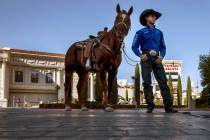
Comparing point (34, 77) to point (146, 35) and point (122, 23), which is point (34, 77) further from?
point (146, 35)

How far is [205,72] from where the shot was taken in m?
54.2

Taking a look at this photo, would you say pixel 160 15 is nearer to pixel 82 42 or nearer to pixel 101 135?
pixel 82 42

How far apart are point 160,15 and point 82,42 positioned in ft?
11.1

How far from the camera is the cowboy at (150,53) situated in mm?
7734

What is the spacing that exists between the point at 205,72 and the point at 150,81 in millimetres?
47701

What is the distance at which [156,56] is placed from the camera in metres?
7.77

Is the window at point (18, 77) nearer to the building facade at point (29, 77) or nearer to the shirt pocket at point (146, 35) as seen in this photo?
the building facade at point (29, 77)

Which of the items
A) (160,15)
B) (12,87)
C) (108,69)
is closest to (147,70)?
(160,15)

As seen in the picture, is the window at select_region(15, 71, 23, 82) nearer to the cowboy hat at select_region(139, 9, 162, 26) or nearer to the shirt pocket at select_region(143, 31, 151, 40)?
the cowboy hat at select_region(139, 9, 162, 26)

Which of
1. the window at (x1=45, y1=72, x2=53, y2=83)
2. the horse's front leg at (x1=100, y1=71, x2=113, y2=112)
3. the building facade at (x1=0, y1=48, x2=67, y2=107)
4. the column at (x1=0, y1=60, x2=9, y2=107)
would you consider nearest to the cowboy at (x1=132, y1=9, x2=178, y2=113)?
the horse's front leg at (x1=100, y1=71, x2=113, y2=112)

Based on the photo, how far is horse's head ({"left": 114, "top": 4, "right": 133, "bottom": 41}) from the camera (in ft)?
30.8

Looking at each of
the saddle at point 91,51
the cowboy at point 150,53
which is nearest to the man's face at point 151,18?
the cowboy at point 150,53

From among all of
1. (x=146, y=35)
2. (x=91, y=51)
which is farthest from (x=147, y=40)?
(x=91, y=51)

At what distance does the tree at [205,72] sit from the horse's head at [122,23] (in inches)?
1747
